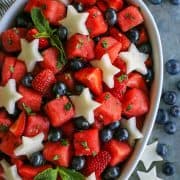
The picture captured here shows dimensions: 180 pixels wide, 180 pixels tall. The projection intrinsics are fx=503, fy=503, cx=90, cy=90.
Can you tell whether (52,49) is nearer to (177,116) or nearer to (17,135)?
(17,135)

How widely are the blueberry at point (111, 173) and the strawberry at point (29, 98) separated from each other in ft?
0.69

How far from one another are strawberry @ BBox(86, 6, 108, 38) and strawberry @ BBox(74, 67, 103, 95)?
0.08 m

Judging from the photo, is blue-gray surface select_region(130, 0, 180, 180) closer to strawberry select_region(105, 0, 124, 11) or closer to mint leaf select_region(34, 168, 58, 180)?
strawberry select_region(105, 0, 124, 11)

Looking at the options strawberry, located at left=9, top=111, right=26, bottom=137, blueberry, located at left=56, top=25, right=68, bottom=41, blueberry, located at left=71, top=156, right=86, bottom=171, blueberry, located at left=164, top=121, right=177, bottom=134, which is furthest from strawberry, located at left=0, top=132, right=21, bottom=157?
blueberry, located at left=164, top=121, right=177, bottom=134

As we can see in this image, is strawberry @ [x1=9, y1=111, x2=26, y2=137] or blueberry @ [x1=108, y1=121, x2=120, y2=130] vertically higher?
strawberry @ [x1=9, y1=111, x2=26, y2=137]

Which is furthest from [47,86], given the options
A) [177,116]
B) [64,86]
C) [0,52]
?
[177,116]

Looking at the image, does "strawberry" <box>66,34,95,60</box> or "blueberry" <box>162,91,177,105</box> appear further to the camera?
"blueberry" <box>162,91,177,105</box>

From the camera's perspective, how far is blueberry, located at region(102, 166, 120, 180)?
1097mm

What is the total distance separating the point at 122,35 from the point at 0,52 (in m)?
0.27

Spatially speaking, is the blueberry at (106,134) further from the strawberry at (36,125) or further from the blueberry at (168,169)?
the blueberry at (168,169)

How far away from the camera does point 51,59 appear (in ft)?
3.52

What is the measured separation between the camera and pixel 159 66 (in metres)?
1.11

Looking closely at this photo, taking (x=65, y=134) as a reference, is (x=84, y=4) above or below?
above

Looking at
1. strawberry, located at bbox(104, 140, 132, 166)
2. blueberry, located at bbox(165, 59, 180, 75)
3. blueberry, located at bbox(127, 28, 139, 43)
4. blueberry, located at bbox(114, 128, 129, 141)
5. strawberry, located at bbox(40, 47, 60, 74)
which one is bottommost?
blueberry, located at bbox(165, 59, 180, 75)
